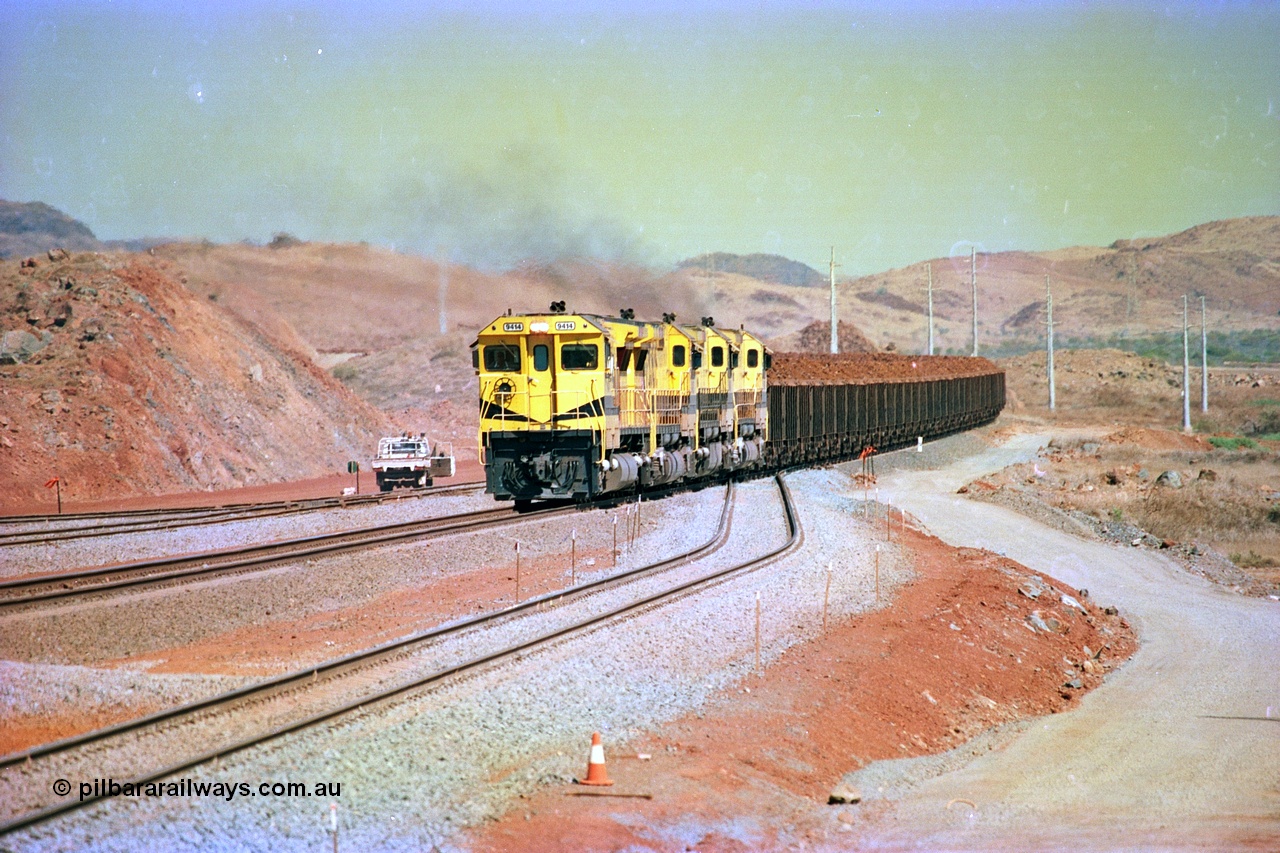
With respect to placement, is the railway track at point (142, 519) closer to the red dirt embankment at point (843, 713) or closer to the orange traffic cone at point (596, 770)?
the red dirt embankment at point (843, 713)

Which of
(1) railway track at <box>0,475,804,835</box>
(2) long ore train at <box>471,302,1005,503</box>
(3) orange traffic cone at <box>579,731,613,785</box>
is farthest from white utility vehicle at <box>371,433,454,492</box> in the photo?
(3) orange traffic cone at <box>579,731,613,785</box>

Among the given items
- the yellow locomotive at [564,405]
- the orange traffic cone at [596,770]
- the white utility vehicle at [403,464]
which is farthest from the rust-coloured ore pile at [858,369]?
the orange traffic cone at [596,770]

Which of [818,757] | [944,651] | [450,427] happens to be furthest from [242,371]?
[818,757]

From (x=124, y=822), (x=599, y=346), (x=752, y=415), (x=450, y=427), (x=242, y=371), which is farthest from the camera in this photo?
(x=450, y=427)

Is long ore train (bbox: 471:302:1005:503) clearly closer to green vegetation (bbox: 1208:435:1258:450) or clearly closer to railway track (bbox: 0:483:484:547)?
railway track (bbox: 0:483:484:547)

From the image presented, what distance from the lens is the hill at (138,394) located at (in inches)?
1444

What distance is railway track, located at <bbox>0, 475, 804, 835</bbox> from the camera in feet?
29.3

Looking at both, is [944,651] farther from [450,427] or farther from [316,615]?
[450,427]

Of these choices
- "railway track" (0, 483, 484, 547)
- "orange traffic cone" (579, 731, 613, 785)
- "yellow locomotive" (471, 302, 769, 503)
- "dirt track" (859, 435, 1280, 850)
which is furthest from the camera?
"yellow locomotive" (471, 302, 769, 503)

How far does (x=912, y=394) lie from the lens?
53562mm

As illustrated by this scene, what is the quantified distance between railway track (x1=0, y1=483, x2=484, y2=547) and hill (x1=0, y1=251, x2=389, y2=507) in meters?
7.22

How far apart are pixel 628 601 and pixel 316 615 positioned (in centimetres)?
441

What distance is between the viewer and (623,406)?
25406mm

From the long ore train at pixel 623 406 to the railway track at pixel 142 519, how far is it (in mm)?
5108
